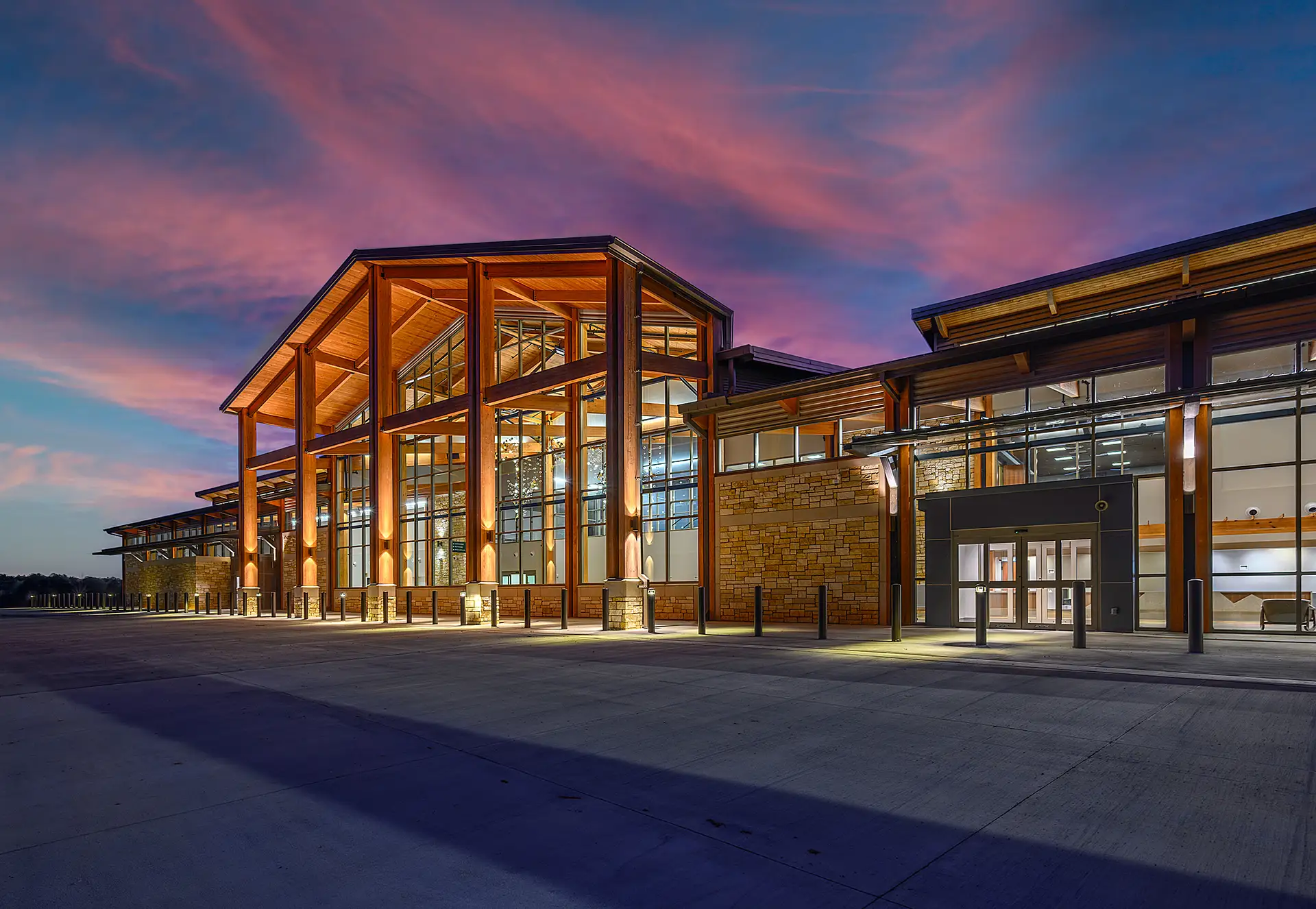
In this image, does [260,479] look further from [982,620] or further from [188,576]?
[982,620]

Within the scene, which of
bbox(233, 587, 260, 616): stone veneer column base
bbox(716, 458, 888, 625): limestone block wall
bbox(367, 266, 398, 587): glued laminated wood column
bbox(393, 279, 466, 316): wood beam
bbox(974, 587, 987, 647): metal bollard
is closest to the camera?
bbox(974, 587, 987, 647): metal bollard

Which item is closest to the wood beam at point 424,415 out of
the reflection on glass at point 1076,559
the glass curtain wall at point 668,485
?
the glass curtain wall at point 668,485

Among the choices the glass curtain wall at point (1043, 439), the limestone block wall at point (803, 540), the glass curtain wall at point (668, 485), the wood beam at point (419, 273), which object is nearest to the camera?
the glass curtain wall at point (1043, 439)

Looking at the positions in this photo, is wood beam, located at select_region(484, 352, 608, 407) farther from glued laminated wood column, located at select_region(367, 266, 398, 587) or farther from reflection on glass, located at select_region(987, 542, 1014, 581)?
reflection on glass, located at select_region(987, 542, 1014, 581)

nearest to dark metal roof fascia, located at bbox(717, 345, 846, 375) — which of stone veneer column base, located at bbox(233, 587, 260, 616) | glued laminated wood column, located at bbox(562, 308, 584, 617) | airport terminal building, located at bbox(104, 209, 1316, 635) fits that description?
airport terminal building, located at bbox(104, 209, 1316, 635)

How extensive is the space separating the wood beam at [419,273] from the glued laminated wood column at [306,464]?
8.93 m

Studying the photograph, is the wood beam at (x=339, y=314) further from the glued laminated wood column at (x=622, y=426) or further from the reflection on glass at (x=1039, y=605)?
the reflection on glass at (x=1039, y=605)

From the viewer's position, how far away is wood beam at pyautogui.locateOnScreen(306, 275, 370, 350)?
101 feet

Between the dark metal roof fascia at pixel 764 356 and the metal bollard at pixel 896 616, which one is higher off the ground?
the dark metal roof fascia at pixel 764 356

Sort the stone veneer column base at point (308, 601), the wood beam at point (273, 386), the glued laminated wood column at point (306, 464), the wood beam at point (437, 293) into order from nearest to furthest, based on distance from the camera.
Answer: the wood beam at point (437, 293), the stone veneer column base at point (308, 601), the glued laminated wood column at point (306, 464), the wood beam at point (273, 386)

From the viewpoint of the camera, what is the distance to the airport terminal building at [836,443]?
560 inches

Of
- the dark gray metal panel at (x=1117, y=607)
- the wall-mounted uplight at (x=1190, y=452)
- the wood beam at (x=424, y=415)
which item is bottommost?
the dark gray metal panel at (x=1117, y=607)

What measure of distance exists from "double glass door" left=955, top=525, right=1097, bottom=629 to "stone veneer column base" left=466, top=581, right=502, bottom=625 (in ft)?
45.6

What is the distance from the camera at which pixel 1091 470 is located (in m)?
15.8
